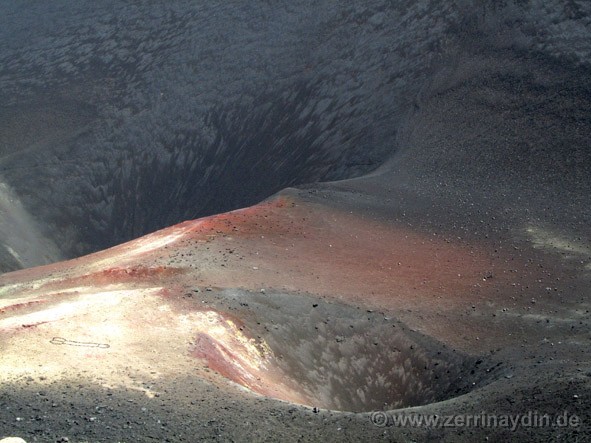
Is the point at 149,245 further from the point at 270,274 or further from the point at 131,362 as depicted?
the point at 131,362

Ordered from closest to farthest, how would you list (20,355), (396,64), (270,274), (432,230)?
(20,355), (270,274), (432,230), (396,64)

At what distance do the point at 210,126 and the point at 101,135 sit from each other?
5635 mm

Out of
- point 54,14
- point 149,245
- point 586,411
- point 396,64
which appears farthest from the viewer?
point 54,14

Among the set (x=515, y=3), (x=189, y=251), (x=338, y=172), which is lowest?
(x=338, y=172)

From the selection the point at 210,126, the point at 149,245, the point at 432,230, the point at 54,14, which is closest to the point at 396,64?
the point at 210,126

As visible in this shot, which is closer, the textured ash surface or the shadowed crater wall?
the textured ash surface

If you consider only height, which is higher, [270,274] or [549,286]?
[270,274]

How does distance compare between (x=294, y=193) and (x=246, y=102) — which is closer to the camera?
(x=294, y=193)

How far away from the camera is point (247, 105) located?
3575 centimetres

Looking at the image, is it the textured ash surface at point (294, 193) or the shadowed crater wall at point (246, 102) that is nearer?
the textured ash surface at point (294, 193)

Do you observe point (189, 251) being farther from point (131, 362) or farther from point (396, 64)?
point (396, 64)

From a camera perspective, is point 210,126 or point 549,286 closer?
point 549,286

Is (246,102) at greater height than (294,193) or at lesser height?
greater

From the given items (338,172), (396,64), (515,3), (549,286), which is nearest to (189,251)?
(549,286)
